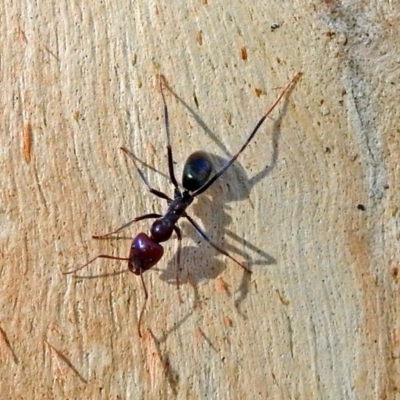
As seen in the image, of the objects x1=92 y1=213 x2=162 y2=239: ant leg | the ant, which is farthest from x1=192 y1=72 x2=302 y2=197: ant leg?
x1=92 y1=213 x2=162 y2=239: ant leg

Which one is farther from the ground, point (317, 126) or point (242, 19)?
point (242, 19)

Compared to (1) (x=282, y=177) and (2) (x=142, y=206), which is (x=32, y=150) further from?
(1) (x=282, y=177)

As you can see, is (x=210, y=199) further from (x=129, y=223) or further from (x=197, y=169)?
(x=129, y=223)

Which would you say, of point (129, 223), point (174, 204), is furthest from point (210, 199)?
point (129, 223)

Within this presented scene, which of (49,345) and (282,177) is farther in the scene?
(282,177)

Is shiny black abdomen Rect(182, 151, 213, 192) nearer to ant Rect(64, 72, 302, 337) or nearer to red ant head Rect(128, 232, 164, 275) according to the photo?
ant Rect(64, 72, 302, 337)

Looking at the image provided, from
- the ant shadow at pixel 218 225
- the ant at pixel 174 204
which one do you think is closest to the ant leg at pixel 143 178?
the ant at pixel 174 204

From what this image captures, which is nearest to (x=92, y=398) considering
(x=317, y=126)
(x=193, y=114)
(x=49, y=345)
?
(x=49, y=345)
